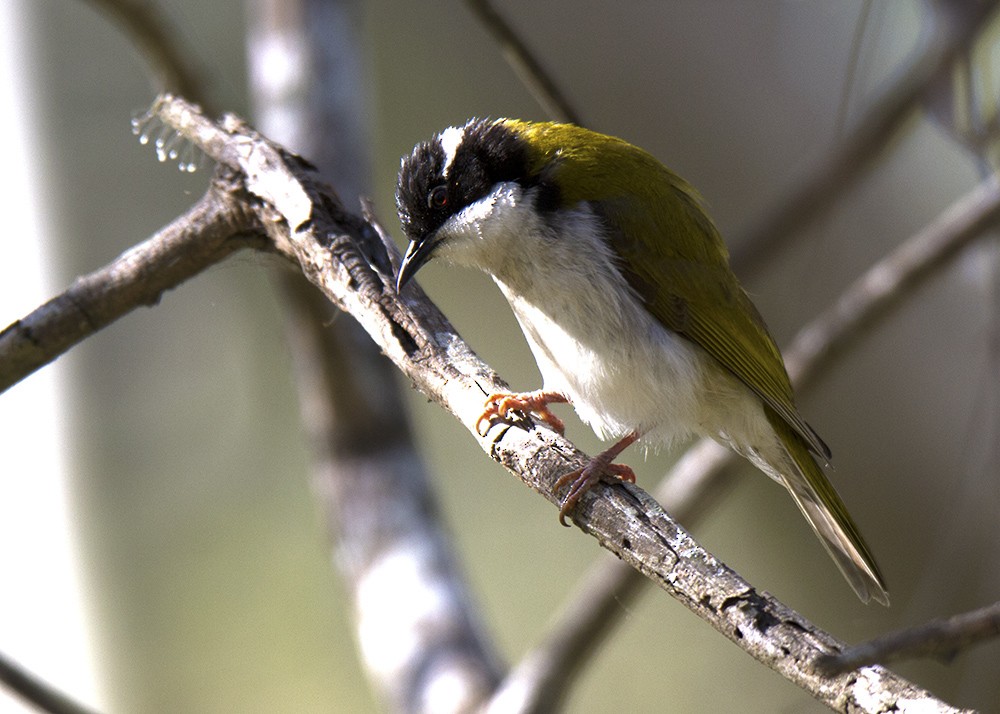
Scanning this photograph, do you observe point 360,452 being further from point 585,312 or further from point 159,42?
point 159,42

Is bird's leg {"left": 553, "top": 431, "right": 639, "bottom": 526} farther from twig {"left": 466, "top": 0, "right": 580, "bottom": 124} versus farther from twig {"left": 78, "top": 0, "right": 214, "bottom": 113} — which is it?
twig {"left": 78, "top": 0, "right": 214, "bottom": 113}

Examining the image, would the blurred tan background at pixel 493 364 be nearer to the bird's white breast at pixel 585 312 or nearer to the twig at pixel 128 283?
the bird's white breast at pixel 585 312

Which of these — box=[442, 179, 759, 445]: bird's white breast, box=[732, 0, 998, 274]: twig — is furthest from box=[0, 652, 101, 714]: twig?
box=[732, 0, 998, 274]: twig

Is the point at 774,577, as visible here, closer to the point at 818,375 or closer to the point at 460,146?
the point at 818,375

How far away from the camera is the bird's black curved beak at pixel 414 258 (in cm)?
213

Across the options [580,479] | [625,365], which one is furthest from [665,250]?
[580,479]

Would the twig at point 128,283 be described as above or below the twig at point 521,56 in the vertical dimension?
above

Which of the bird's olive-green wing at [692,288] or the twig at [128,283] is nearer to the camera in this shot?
the twig at [128,283]

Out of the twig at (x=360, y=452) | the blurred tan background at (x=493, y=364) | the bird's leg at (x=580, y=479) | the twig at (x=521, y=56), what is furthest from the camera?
the blurred tan background at (x=493, y=364)

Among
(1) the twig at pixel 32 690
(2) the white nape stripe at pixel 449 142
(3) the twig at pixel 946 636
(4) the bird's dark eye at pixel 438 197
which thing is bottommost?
(3) the twig at pixel 946 636

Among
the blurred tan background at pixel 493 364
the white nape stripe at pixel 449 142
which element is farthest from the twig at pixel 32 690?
the blurred tan background at pixel 493 364

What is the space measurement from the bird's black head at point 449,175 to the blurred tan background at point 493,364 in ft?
3.94

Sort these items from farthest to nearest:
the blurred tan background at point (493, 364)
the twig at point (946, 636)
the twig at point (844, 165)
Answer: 1. the blurred tan background at point (493, 364)
2. the twig at point (844, 165)
3. the twig at point (946, 636)

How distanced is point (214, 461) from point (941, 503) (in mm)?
3869
